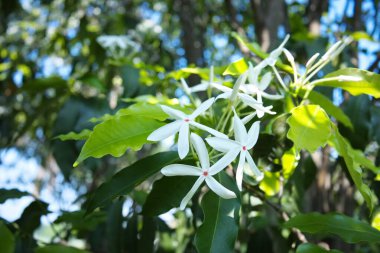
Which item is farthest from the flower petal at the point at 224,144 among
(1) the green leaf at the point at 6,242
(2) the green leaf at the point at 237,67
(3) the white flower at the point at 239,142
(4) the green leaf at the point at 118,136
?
(1) the green leaf at the point at 6,242

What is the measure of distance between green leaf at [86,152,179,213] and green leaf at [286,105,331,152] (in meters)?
0.22

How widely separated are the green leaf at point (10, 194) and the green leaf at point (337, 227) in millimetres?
646

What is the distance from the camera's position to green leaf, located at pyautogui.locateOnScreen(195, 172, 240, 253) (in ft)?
2.22

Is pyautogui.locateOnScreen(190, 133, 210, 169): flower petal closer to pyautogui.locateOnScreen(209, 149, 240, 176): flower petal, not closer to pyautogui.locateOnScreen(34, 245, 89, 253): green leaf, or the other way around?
pyautogui.locateOnScreen(209, 149, 240, 176): flower petal

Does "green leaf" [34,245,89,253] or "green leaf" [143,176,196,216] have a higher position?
"green leaf" [143,176,196,216]

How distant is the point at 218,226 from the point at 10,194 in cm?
57

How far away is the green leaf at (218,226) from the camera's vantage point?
0.68 metres

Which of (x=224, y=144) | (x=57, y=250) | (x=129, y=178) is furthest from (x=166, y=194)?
(x=57, y=250)

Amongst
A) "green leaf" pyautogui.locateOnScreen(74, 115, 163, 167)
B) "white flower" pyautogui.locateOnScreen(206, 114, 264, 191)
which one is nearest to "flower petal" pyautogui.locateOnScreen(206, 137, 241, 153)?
"white flower" pyautogui.locateOnScreen(206, 114, 264, 191)

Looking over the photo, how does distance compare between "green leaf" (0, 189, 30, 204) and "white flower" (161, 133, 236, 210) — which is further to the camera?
"green leaf" (0, 189, 30, 204)

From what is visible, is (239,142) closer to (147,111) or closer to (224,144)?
(224,144)

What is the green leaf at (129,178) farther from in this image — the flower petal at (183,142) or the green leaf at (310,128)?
the green leaf at (310,128)

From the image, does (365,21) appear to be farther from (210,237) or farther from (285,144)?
(210,237)

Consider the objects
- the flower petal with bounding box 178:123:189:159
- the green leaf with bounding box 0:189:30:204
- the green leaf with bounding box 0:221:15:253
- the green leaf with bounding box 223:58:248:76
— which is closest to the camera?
the flower petal with bounding box 178:123:189:159
